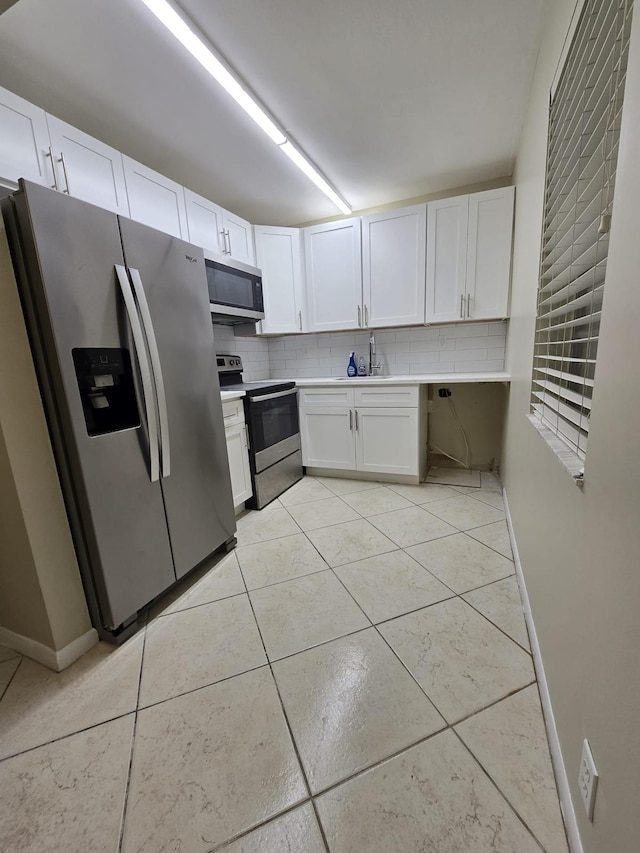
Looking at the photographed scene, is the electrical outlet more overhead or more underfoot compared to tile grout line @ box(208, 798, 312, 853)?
more overhead

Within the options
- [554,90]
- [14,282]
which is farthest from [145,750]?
[554,90]

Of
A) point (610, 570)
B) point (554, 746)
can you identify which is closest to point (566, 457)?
point (610, 570)

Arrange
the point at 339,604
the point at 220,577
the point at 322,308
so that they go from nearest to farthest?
1. the point at 339,604
2. the point at 220,577
3. the point at 322,308

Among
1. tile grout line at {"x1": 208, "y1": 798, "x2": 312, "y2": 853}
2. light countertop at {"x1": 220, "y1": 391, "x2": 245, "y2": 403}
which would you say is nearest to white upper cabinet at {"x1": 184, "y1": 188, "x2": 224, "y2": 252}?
light countertop at {"x1": 220, "y1": 391, "x2": 245, "y2": 403}

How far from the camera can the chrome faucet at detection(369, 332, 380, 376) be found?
10.8 feet

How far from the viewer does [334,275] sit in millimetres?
3119

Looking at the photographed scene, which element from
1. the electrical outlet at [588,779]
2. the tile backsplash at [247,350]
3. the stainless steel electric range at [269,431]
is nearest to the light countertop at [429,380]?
the stainless steel electric range at [269,431]

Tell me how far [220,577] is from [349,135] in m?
2.76

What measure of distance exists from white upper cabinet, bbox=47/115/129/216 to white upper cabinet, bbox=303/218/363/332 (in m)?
1.63

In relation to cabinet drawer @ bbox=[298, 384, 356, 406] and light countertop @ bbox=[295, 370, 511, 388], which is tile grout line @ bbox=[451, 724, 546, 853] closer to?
light countertop @ bbox=[295, 370, 511, 388]

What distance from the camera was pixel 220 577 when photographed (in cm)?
183

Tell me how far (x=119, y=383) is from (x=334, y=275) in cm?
232

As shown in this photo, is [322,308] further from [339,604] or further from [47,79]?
[339,604]

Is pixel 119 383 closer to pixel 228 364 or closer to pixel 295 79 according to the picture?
pixel 228 364
